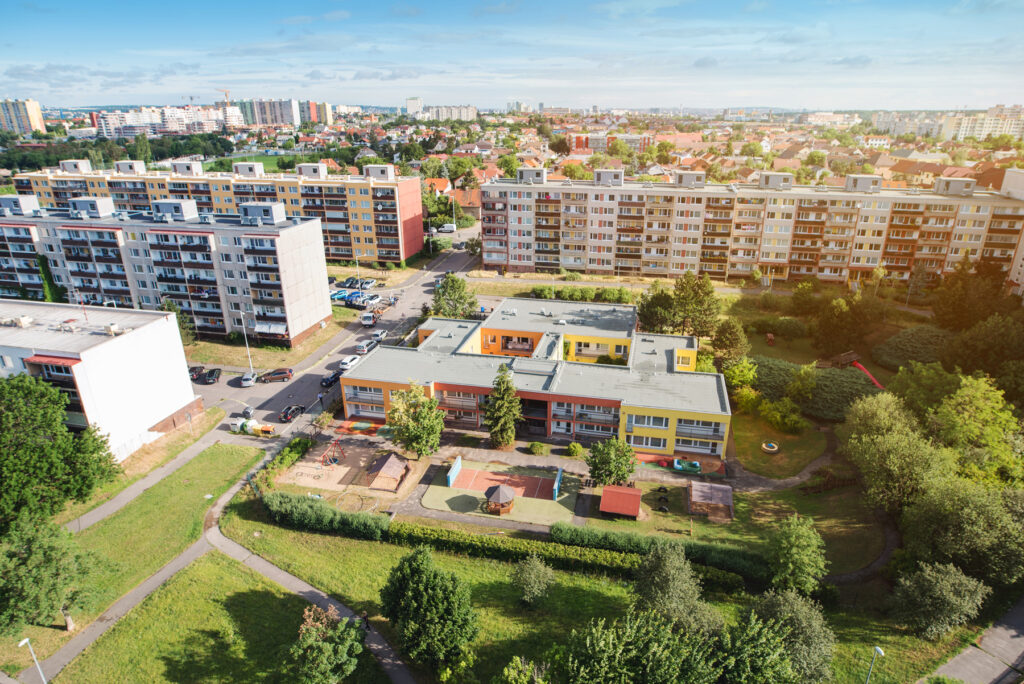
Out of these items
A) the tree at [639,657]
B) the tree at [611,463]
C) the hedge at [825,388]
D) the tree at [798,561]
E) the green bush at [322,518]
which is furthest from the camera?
the hedge at [825,388]

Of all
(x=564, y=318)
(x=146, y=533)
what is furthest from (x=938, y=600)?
(x=146, y=533)

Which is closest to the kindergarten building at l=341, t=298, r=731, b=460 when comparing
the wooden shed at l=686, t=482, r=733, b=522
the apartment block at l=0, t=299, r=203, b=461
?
the wooden shed at l=686, t=482, r=733, b=522

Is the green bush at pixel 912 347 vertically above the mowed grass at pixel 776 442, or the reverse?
the green bush at pixel 912 347

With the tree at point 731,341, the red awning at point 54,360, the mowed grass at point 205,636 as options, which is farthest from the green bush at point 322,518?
the tree at point 731,341

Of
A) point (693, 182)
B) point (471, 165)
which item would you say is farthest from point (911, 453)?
point (471, 165)

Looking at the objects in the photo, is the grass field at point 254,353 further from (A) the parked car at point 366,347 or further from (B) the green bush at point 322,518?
(B) the green bush at point 322,518

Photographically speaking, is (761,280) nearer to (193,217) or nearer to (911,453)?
(911,453)

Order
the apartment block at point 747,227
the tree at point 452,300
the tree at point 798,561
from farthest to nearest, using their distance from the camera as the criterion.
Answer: the apartment block at point 747,227, the tree at point 452,300, the tree at point 798,561
